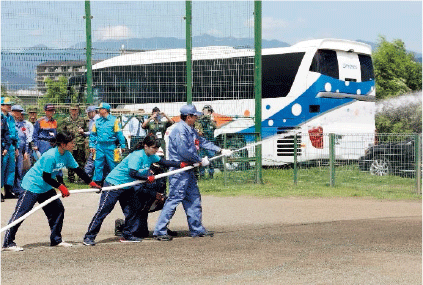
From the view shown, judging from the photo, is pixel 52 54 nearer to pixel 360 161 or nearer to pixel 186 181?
pixel 360 161

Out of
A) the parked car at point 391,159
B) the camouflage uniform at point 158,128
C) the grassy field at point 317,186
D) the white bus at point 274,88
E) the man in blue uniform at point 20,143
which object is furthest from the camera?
the camouflage uniform at point 158,128

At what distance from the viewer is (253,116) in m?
17.5

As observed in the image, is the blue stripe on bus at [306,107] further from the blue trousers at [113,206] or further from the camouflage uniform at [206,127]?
the blue trousers at [113,206]

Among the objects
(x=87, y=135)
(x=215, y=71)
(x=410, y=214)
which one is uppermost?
(x=215, y=71)

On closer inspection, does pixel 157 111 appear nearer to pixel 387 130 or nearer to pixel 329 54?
pixel 329 54

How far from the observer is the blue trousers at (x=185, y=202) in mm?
10422

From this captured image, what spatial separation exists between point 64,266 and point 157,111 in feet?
30.2

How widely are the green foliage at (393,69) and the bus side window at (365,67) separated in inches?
1092

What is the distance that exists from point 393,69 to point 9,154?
1655 inches

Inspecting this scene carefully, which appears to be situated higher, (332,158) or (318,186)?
(332,158)

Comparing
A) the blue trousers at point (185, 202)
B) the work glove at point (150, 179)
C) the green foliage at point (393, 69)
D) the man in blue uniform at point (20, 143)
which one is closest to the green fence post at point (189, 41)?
the man in blue uniform at point (20, 143)

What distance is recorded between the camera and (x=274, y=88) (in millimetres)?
22891

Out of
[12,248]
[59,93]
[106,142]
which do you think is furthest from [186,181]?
[59,93]

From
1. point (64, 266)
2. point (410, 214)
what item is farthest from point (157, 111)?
point (64, 266)
